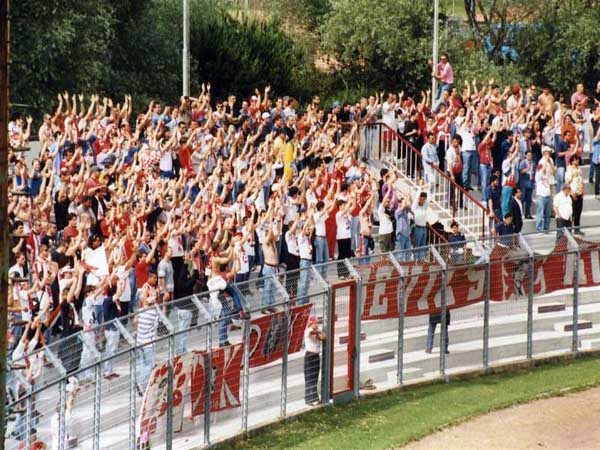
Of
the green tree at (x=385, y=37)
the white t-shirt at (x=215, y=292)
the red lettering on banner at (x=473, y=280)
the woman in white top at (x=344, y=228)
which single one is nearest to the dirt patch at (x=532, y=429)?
the red lettering on banner at (x=473, y=280)

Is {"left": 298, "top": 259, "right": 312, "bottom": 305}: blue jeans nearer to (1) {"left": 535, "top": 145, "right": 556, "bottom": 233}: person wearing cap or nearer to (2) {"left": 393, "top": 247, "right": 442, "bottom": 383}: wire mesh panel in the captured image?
(2) {"left": 393, "top": 247, "right": 442, "bottom": 383}: wire mesh panel

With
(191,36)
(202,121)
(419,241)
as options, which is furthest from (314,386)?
(191,36)

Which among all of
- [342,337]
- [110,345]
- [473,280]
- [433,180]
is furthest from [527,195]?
[110,345]

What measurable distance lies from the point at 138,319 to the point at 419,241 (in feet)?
33.5

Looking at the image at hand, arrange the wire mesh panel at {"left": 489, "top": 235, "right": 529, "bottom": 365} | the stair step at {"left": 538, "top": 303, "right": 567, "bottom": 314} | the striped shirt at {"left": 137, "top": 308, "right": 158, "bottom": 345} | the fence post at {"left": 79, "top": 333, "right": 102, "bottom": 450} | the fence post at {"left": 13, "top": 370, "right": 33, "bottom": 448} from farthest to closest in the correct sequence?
the stair step at {"left": 538, "top": 303, "right": 567, "bottom": 314} < the wire mesh panel at {"left": 489, "top": 235, "right": 529, "bottom": 365} < the striped shirt at {"left": 137, "top": 308, "right": 158, "bottom": 345} < the fence post at {"left": 79, "top": 333, "right": 102, "bottom": 450} < the fence post at {"left": 13, "top": 370, "right": 33, "bottom": 448}

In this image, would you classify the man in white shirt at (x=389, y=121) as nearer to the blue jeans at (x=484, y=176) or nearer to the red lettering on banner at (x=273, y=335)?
the blue jeans at (x=484, y=176)

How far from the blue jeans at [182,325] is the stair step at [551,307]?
8.32 m

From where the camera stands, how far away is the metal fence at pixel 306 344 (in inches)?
742

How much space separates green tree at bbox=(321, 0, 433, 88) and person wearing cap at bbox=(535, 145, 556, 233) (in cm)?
1981

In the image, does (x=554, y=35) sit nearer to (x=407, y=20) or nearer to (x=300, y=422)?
(x=407, y=20)

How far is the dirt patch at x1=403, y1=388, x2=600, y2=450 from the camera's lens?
22250mm

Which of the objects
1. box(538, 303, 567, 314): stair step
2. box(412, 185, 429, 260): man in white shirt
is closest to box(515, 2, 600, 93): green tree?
box(412, 185, 429, 260): man in white shirt

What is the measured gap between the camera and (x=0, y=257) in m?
12.6

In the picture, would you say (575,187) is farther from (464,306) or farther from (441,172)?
(464,306)
